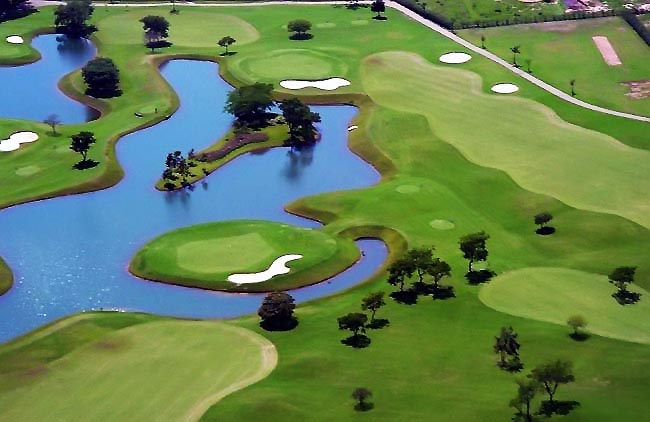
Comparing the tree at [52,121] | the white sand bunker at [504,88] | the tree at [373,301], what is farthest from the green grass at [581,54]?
the tree at [52,121]

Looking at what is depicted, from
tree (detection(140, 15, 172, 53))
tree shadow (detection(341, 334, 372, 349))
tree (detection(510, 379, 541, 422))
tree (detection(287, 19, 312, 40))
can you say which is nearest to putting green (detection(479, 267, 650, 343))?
tree shadow (detection(341, 334, 372, 349))

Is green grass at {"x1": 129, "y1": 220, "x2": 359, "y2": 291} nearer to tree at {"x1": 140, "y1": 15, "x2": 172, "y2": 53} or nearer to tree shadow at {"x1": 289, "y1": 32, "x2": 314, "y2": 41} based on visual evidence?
tree at {"x1": 140, "y1": 15, "x2": 172, "y2": 53}

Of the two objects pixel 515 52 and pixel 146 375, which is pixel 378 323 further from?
pixel 515 52

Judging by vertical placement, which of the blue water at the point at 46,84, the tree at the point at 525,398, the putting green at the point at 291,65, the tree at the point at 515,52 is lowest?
the blue water at the point at 46,84

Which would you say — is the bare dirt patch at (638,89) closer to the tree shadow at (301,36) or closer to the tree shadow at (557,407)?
the tree shadow at (301,36)

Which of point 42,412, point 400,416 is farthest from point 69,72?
point 400,416

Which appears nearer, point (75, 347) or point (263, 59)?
point (75, 347)

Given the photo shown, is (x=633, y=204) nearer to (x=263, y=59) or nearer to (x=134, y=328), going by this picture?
(x=134, y=328)
